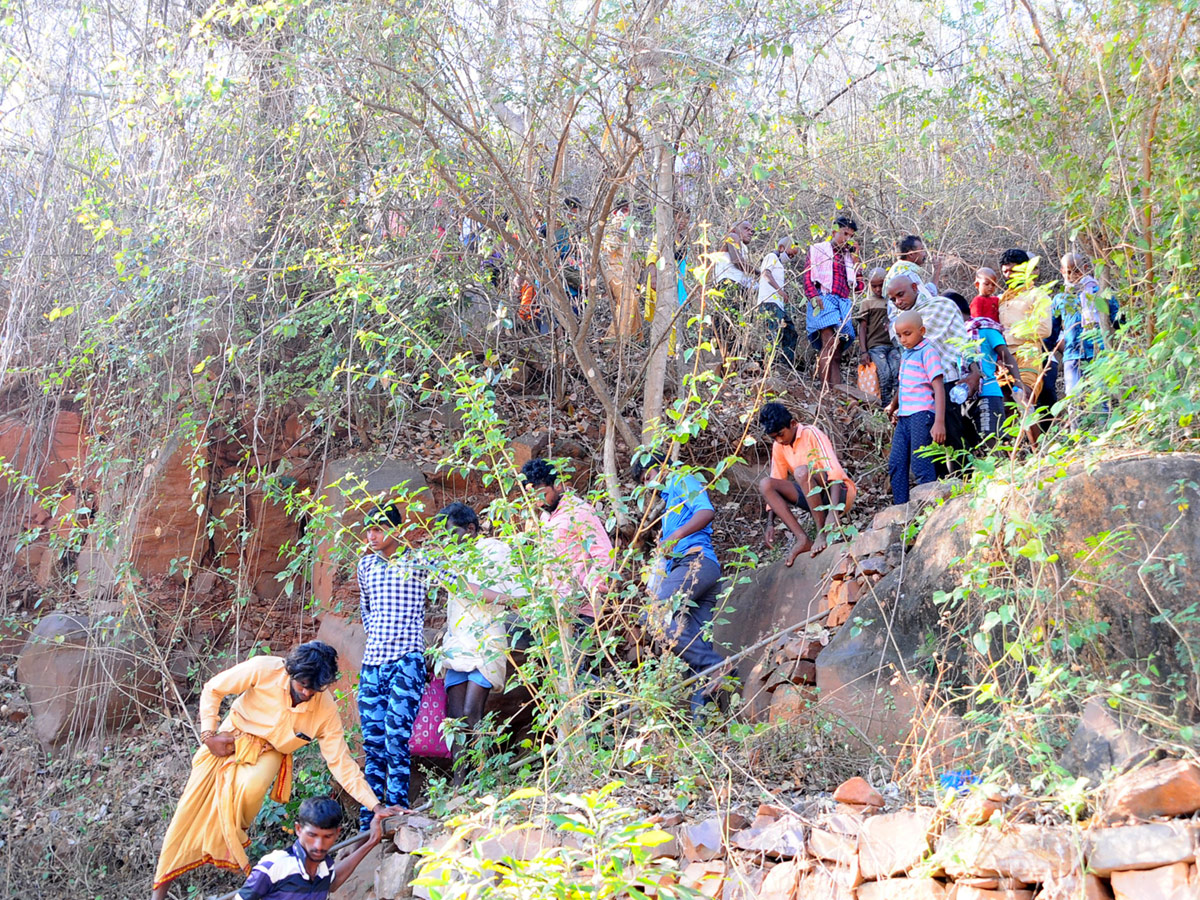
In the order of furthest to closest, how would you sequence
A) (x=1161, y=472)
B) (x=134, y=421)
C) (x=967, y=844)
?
1. (x=134, y=421)
2. (x=1161, y=472)
3. (x=967, y=844)

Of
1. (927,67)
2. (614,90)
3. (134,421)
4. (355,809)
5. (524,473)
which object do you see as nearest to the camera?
(524,473)

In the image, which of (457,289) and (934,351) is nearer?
(934,351)

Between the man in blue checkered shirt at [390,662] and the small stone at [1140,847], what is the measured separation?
3.25 meters

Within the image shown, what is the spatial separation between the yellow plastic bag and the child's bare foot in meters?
2.25

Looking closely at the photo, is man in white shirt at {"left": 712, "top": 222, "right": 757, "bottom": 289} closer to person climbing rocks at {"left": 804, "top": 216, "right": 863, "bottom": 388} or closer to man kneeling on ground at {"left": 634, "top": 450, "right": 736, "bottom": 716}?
person climbing rocks at {"left": 804, "top": 216, "right": 863, "bottom": 388}

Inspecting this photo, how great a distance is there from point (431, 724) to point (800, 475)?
2.52 m

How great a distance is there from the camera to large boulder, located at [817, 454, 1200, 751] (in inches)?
147

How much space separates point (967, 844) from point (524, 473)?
2804 mm

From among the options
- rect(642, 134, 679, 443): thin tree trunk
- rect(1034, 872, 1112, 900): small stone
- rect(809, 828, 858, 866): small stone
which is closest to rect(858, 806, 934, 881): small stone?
rect(809, 828, 858, 866): small stone

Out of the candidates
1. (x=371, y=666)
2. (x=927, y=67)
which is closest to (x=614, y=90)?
(x=927, y=67)

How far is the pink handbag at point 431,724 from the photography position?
5.34m

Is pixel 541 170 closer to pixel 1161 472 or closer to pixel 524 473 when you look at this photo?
pixel 524 473

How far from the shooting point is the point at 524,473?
523cm

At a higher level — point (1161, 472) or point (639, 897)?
point (1161, 472)
